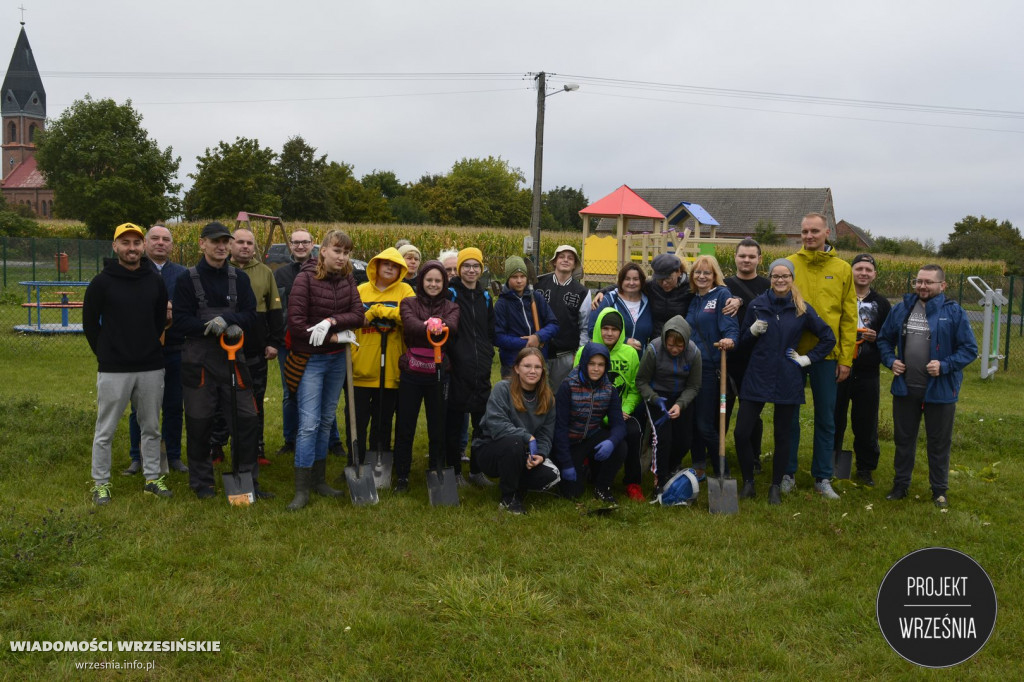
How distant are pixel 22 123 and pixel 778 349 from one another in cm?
11724

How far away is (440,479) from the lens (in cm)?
553

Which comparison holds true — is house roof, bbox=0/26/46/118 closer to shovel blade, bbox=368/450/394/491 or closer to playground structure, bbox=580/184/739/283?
playground structure, bbox=580/184/739/283

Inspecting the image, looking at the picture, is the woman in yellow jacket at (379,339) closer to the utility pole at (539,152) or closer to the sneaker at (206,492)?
the sneaker at (206,492)

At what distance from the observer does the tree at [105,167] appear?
4284 centimetres

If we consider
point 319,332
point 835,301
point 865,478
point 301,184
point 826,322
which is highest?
point 301,184

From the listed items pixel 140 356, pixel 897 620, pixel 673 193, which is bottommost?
pixel 897 620

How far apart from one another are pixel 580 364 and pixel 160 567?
310cm

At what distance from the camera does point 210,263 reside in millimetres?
5324

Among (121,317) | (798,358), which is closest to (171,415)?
(121,317)

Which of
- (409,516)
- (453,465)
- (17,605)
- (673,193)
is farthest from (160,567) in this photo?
(673,193)

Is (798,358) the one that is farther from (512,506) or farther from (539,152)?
(539,152)

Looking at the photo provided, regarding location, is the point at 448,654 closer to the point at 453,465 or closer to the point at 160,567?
the point at 160,567

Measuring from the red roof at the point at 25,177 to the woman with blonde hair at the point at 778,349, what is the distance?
101793mm

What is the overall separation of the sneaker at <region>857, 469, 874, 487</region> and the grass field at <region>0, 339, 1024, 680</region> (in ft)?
0.84
